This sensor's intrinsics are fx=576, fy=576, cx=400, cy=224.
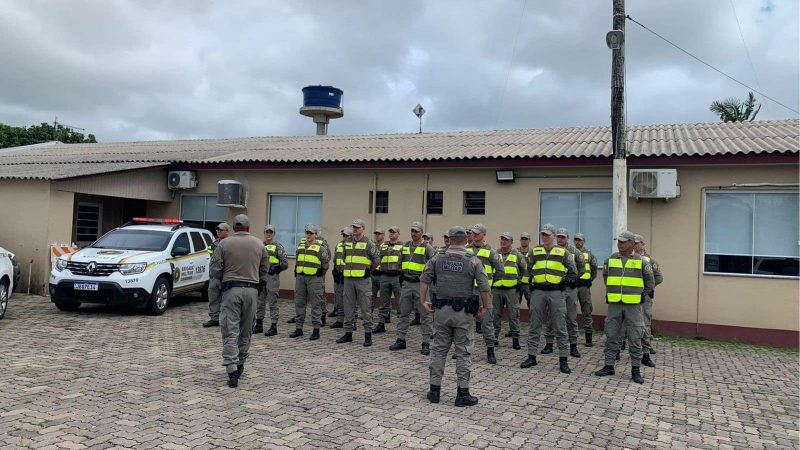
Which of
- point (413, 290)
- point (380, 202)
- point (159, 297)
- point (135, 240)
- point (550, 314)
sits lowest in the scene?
point (159, 297)

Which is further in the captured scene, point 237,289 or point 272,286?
point 272,286

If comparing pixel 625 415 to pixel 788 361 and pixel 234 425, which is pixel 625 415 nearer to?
pixel 234 425

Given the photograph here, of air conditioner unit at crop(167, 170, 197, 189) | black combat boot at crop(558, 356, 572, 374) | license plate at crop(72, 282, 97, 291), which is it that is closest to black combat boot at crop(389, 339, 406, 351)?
black combat boot at crop(558, 356, 572, 374)

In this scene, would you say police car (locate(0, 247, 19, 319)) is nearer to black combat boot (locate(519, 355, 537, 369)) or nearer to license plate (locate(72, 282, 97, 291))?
license plate (locate(72, 282, 97, 291))

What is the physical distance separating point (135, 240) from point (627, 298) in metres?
9.27

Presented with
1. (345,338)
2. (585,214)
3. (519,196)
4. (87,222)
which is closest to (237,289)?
(345,338)

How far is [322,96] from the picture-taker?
2645cm

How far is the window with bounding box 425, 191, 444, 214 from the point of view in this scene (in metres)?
12.9

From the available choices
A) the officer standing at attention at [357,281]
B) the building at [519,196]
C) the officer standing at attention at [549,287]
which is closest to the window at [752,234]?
the building at [519,196]

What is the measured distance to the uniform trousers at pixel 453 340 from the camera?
20.1ft

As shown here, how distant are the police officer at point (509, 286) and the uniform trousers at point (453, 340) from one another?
2912mm

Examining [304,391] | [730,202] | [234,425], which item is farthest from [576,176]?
[234,425]

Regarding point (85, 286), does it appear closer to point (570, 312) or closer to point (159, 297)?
point (159, 297)

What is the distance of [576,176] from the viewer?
11.6 metres
